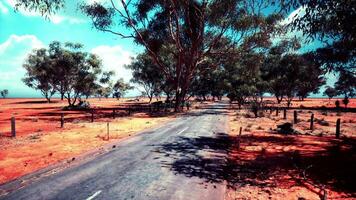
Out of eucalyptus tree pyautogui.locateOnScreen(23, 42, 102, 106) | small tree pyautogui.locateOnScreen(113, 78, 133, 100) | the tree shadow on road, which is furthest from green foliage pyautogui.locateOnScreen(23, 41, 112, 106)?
small tree pyautogui.locateOnScreen(113, 78, 133, 100)

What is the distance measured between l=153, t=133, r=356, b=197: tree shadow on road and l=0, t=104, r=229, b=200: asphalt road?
1.8 inches

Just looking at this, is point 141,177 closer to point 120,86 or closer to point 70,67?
point 70,67

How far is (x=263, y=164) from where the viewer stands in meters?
12.1

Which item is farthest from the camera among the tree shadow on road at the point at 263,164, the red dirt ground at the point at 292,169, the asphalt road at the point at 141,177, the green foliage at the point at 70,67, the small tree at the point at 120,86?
the small tree at the point at 120,86

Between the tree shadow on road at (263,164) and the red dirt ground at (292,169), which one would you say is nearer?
the red dirt ground at (292,169)

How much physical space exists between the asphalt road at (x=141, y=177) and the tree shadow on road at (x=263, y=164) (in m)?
0.05

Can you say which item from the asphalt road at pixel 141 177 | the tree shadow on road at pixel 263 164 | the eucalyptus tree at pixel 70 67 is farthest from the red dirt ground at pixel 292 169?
the eucalyptus tree at pixel 70 67

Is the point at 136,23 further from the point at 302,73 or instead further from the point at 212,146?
the point at 302,73

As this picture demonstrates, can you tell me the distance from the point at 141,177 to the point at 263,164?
211 inches

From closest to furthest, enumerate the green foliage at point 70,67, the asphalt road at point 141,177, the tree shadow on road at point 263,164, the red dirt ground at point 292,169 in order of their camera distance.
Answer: the asphalt road at point 141,177
the red dirt ground at point 292,169
the tree shadow on road at point 263,164
the green foliage at point 70,67

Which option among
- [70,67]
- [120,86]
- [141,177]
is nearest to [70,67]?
[70,67]

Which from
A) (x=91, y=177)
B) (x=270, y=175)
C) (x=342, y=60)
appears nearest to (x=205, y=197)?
(x=270, y=175)

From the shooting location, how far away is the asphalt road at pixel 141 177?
27.3 ft

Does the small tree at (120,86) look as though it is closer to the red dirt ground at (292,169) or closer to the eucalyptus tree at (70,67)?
the eucalyptus tree at (70,67)
